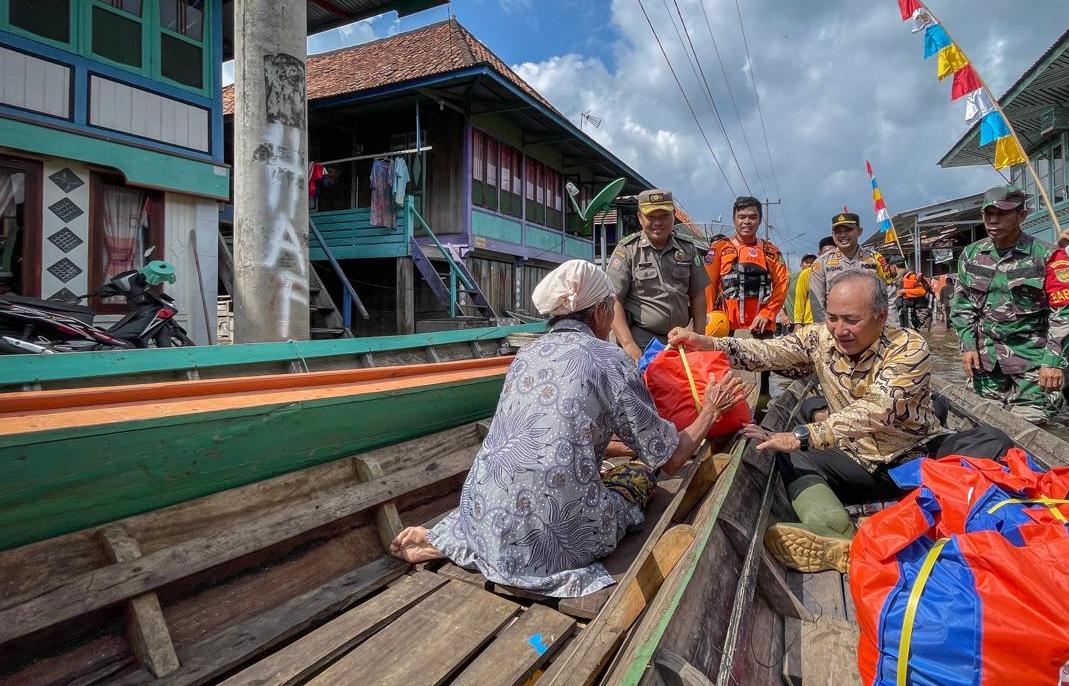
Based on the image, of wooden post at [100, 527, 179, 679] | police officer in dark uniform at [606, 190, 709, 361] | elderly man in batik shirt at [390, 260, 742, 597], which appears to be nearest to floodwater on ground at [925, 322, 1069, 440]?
police officer in dark uniform at [606, 190, 709, 361]

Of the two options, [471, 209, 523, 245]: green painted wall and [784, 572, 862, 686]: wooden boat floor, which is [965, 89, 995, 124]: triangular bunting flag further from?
[471, 209, 523, 245]: green painted wall

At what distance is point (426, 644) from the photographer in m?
1.76

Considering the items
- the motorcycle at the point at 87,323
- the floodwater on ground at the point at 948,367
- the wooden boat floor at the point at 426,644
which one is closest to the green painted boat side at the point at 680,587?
the wooden boat floor at the point at 426,644

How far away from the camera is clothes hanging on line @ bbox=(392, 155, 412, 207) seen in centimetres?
992

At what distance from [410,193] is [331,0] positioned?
344cm

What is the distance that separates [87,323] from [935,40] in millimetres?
8989

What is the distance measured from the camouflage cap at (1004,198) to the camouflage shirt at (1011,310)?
37cm

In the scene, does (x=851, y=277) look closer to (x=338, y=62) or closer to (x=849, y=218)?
(x=849, y=218)

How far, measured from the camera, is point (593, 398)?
1982mm

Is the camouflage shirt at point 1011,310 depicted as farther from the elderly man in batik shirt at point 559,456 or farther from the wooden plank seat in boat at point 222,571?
the wooden plank seat in boat at point 222,571

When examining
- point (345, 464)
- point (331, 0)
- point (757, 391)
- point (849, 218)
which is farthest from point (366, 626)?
point (331, 0)

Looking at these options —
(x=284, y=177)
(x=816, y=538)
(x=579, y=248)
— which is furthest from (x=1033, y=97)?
(x=284, y=177)

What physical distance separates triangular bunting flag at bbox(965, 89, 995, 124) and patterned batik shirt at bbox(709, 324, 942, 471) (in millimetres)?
4806

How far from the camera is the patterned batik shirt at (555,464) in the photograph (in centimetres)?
190
